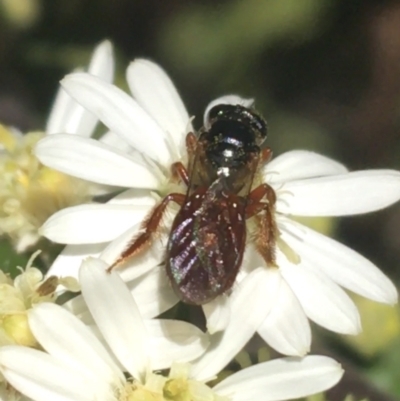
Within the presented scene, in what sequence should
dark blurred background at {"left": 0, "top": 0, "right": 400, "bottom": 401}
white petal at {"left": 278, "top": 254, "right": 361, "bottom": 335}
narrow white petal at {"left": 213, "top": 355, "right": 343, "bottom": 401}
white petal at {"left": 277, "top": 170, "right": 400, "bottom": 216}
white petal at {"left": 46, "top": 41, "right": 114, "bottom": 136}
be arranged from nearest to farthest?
narrow white petal at {"left": 213, "top": 355, "right": 343, "bottom": 401} < white petal at {"left": 278, "top": 254, "right": 361, "bottom": 335} < white petal at {"left": 277, "top": 170, "right": 400, "bottom": 216} < white petal at {"left": 46, "top": 41, "right": 114, "bottom": 136} < dark blurred background at {"left": 0, "top": 0, "right": 400, "bottom": 401}

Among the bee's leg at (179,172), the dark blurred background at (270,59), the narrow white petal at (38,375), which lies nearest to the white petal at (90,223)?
the bee's leg at (179,172)

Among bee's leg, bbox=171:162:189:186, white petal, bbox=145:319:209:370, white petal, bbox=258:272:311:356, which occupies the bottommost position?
white petal, bbox=145:319:209:370

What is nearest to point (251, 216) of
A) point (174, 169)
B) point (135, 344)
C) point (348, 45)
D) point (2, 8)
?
point (174, 169)

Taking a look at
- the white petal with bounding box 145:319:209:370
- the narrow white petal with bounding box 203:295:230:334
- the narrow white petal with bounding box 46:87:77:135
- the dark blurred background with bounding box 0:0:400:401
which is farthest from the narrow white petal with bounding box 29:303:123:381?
the dark blurred background with bounding box 0:0:400:401

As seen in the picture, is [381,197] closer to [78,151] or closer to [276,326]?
[276,326]

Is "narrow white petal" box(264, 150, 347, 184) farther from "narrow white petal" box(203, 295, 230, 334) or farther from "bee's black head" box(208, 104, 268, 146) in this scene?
"narrow white petal" box(203, 295, 230, 334)

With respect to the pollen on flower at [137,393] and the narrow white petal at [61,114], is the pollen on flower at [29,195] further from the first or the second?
the pollen on flower at [137,393]

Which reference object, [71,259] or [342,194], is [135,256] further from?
[342,194]

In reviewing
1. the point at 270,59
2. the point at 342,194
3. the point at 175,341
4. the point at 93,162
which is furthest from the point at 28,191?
the point at 270,59

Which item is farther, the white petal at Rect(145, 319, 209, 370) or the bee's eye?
the bee's eye
